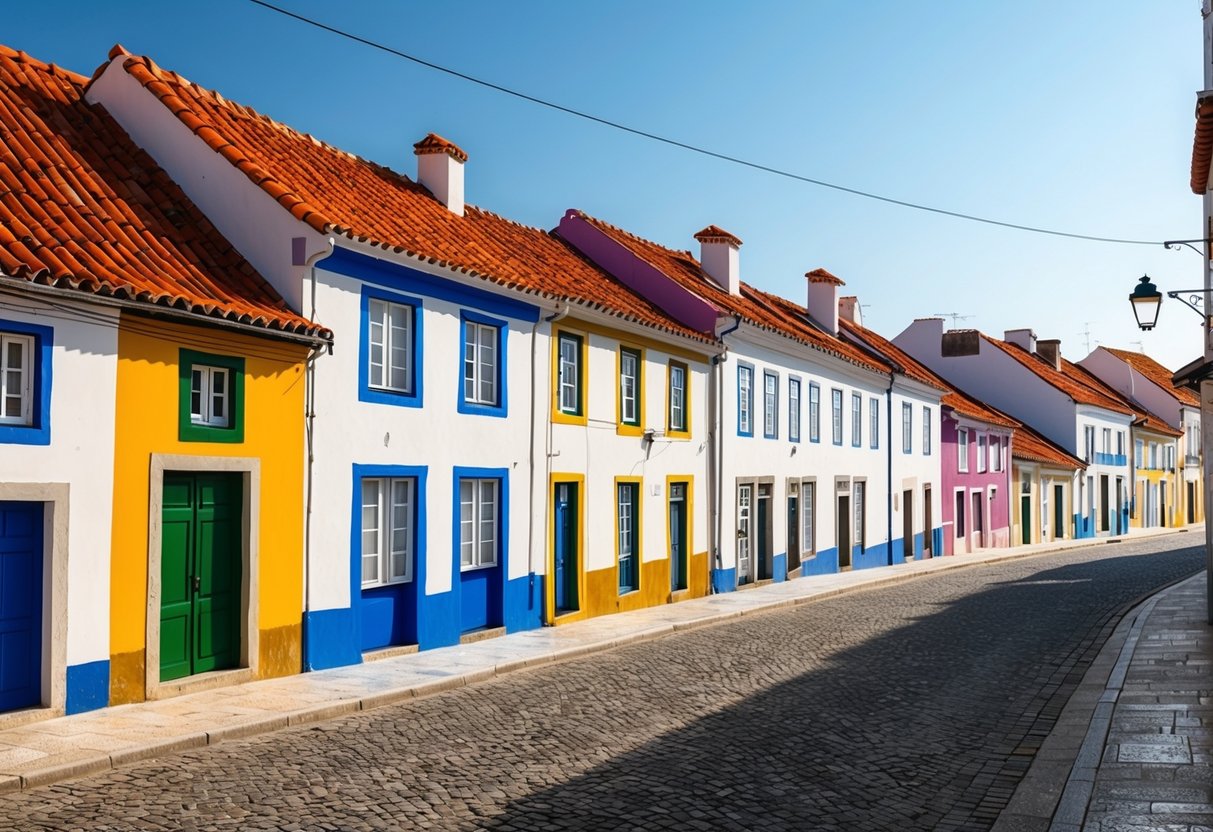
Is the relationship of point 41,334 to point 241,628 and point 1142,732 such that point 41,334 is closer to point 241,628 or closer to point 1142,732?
point 241,628

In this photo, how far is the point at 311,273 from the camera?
13398 mm

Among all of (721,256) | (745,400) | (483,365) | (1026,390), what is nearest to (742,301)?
(721,256)

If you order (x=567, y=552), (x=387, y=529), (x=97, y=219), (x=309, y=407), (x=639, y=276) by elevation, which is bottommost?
(x=567, y=552)

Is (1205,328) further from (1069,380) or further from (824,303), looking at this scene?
(1069,380)

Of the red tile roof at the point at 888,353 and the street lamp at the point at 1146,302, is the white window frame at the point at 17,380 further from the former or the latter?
the red tile roof at the point at 888,353

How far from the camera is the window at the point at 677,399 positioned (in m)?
22.5

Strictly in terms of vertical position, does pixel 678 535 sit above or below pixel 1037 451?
below

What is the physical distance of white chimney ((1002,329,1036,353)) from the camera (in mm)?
57531

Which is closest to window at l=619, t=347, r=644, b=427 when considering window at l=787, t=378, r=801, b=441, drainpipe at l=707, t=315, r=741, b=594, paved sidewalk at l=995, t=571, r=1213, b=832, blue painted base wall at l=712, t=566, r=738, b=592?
drainpipe at l=707, t=315, r=741, b=594

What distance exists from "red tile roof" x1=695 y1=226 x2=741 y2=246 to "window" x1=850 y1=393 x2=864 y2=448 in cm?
679

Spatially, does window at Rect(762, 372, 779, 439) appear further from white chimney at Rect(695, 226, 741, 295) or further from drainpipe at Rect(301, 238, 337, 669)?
drainpipe at Rect(301, 238, 337, 669)

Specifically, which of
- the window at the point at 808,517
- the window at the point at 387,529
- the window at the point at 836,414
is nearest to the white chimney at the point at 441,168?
the window at the point at 387,529

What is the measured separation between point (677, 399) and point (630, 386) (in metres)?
1.99

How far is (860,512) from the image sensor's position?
33781 millimetres
